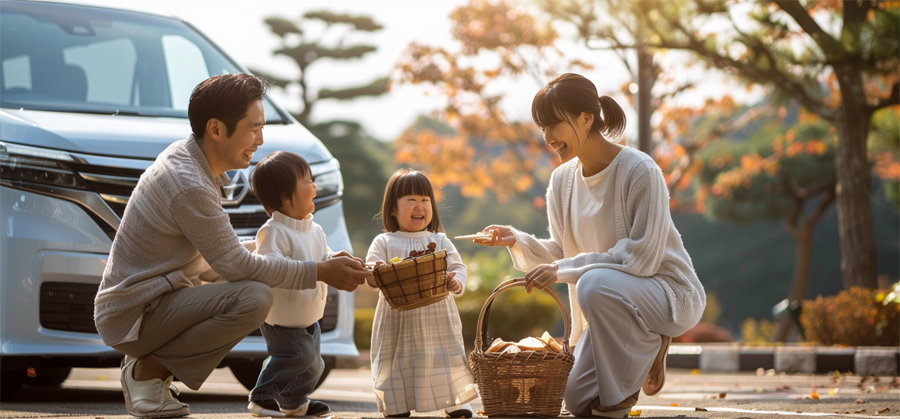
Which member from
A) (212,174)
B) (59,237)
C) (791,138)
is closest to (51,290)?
(59,237)

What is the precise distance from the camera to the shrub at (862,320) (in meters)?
8.40

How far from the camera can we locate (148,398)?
11.5 feet

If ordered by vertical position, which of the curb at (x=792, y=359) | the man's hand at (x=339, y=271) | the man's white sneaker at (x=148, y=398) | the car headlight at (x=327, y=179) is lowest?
the curb at (x=792, y=359)

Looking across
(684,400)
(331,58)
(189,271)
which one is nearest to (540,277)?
(189,271)

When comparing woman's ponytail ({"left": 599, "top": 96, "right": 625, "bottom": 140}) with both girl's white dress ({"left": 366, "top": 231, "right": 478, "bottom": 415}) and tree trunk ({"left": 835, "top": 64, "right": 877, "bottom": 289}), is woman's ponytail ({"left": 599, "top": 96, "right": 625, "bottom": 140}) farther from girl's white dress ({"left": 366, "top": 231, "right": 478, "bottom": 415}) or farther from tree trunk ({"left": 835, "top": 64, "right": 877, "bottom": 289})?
tree trunk ({"left": 835, "top": 64, "right": 877, "bottom": 289})

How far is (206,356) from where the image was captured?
3.53 meters

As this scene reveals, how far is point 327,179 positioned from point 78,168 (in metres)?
1.21

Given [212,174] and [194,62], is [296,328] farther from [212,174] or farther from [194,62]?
[194,62]

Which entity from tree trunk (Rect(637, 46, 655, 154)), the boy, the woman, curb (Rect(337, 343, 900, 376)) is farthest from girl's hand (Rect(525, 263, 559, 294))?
tree trunk (Rect(637, 46, 655, 154))

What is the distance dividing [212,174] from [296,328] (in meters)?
0.72

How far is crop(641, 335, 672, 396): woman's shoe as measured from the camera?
13.1 ft

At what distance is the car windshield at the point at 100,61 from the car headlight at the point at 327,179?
49 centimetres

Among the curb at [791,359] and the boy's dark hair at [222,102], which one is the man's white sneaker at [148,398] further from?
the curb at [791,359]

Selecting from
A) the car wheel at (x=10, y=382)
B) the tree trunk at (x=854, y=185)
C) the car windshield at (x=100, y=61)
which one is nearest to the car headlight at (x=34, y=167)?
the car windshield at (x=100, y=61)
